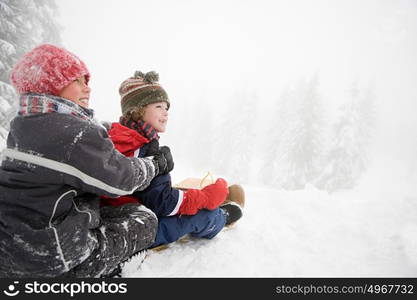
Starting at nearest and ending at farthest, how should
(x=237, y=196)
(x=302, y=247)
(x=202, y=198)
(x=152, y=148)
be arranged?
(x=152, y=148), (x=202, y=198), (x=302, y=247), (x=237, y=196)

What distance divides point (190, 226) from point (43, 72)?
2.26 metres

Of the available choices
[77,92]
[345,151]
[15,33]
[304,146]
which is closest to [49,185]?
[77,92]

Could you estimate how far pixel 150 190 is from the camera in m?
2.80

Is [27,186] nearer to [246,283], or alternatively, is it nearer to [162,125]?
[162,125]

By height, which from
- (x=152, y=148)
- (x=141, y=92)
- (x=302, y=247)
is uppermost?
(x=141, y=92)

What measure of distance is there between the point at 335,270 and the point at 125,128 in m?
3.17

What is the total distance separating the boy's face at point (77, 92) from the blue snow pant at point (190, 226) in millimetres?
1617

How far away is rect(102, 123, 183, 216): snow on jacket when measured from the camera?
2.81 m

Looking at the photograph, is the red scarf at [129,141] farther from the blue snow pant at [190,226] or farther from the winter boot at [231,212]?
the winter boot at [231,212]

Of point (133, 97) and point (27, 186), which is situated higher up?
point (133, 97)

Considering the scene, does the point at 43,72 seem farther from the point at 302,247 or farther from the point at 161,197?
the point at 302,247

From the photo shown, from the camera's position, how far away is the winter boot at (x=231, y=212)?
374 centimetres

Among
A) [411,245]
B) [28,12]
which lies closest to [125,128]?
[411,245]

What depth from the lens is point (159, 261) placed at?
2979 mm
